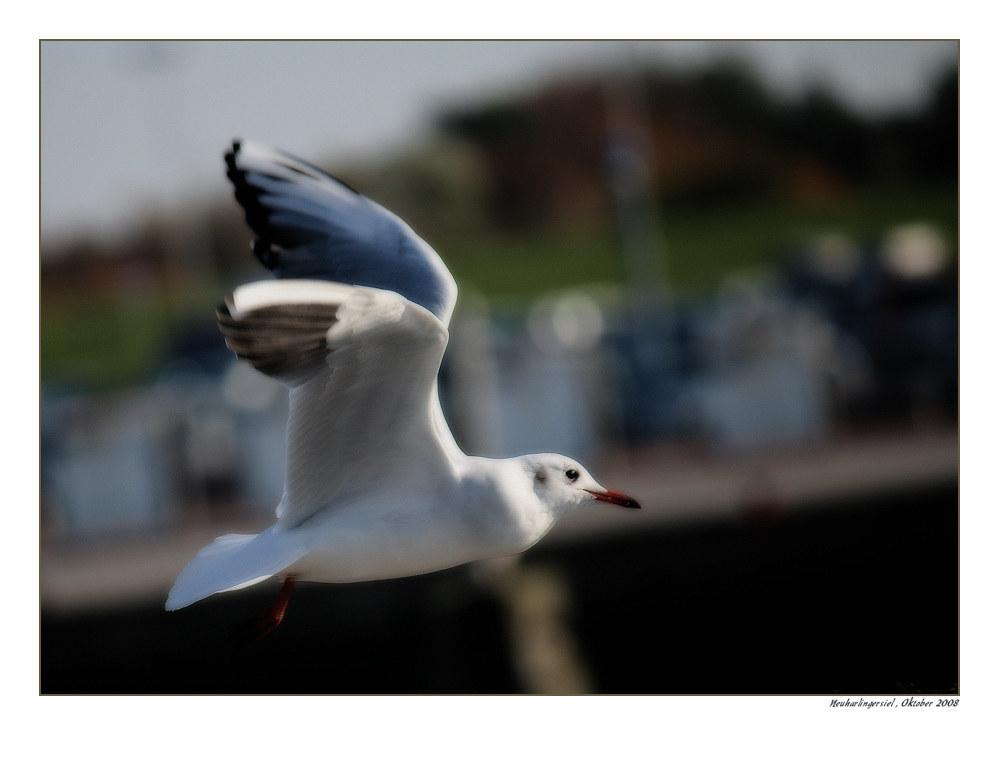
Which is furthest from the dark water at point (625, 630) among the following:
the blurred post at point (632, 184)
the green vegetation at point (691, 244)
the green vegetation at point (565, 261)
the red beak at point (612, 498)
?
the green vegetation at point (691, 244)

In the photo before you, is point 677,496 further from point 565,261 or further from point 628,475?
point 565,261

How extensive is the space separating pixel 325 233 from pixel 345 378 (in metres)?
0.30

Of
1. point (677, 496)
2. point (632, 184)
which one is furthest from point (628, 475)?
point (632, 184)

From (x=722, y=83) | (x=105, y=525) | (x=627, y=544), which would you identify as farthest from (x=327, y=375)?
(x=722, y=83)

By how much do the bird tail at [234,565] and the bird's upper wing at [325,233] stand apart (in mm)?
389

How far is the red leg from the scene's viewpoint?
1457 millimetres

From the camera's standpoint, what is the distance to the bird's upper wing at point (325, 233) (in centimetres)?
150

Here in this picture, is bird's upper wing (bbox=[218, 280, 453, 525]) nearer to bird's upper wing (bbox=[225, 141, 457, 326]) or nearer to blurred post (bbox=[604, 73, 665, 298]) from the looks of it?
bird's upper wing (bbox=[225, 141, 457, 326])

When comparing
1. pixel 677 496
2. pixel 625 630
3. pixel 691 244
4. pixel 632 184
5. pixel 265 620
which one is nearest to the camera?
pixel 265 620

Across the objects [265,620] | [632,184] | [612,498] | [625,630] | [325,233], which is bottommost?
[625,630]

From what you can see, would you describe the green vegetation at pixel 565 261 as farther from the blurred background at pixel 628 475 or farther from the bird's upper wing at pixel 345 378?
the bird's upper wing at pixel 345 378

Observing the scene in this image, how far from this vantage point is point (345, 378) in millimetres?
1376

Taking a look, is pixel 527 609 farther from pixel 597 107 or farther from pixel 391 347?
pixel 597 107

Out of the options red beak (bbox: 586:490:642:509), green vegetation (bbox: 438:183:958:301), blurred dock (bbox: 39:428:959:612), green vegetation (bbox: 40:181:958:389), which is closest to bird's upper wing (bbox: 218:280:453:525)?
red beak (bbox: 586:490:642:509)
